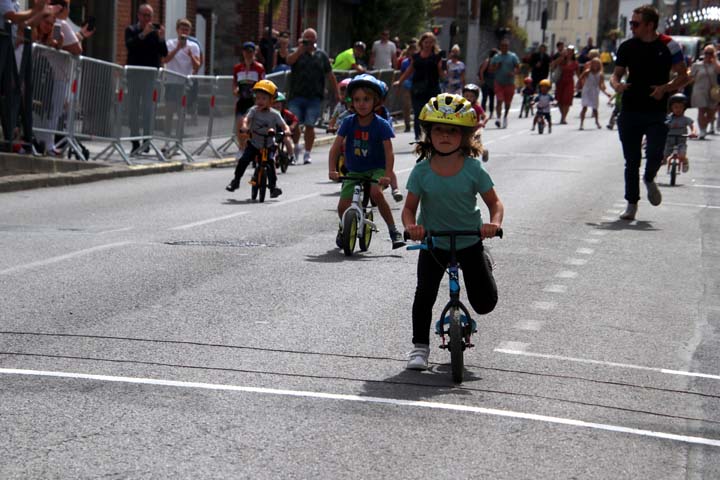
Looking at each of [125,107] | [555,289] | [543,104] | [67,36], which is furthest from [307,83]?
[555,289]

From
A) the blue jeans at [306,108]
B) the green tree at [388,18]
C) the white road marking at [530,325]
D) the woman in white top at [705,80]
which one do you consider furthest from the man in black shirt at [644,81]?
the green tree at [388,18]

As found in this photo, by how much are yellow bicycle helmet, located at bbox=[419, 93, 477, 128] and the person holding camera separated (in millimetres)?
15687

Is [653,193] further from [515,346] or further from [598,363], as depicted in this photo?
[598,363]

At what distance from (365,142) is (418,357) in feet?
15.8

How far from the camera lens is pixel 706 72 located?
3328 centimetres

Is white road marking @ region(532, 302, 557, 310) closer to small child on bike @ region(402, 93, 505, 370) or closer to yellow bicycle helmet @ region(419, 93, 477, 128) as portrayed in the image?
small child on bike @ region(402, 93, 505, 370)

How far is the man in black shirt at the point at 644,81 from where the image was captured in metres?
14.8

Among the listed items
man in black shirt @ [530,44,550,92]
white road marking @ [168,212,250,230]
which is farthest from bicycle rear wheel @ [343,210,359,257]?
man in black shirt @ [530,44,550,92]

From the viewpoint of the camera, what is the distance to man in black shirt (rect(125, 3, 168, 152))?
20688 millimetres

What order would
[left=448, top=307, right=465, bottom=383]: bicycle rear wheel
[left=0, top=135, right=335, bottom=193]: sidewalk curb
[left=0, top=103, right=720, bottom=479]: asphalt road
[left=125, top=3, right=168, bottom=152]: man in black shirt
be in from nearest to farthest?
[left=0, top=103, right=720, bottom=479]: asphalt road
[left=448, top=307, right=465, bottom=383]: bicycle rear wheel
[left=0, top=135, right=335, bottom=193]: sidewalk curb
[left=125, top=3, right=168, bottom=152]: man in black shirt

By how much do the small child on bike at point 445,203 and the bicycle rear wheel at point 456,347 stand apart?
11.0 inches

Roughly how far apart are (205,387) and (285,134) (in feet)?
32.7

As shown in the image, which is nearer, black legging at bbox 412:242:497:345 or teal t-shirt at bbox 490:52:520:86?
black legging at bbox 412:242:497:345

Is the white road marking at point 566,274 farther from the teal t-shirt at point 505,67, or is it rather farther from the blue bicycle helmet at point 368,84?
the teal t-shirt at point 505,67
